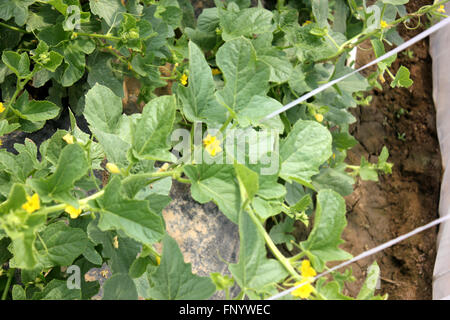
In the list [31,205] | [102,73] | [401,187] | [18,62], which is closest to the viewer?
[31,205]

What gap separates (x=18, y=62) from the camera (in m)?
1.09

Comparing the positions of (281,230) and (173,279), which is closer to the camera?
(173,279)

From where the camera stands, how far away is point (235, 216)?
739 millimetres

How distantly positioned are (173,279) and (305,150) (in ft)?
1.19

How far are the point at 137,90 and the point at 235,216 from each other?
984 mm

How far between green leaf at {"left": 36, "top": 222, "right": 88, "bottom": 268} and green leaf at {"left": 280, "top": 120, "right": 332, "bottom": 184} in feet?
1.39

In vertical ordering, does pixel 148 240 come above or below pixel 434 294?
above

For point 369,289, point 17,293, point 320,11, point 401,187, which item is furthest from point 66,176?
point 401,187

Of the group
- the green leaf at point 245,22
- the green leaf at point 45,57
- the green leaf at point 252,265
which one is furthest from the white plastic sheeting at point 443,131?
the green leaf at point 45,57

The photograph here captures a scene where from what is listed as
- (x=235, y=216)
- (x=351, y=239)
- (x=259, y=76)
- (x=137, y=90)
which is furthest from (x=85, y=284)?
(x=351, y=239)

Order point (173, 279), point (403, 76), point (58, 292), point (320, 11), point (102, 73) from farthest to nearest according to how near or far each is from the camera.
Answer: point (320, 11) → point (102, 73) → point (403, 76) → point (58, 292) → point (173, 279)

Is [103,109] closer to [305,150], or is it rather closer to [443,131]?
[305,150]

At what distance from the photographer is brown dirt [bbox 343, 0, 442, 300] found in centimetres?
223
